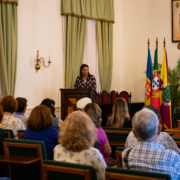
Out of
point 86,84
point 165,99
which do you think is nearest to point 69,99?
point 86,84

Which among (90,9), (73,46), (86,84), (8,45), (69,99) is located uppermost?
(90,9)

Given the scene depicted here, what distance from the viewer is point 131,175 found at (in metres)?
1.61

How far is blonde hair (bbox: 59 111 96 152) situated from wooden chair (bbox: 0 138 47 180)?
461 mm

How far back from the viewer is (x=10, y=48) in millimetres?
6414

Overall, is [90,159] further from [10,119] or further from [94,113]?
[10,119]

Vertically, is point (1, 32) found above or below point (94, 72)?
above

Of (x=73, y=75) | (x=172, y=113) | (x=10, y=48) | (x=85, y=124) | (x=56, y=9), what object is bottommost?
(x=172, y=113)

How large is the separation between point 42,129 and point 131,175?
56.1 inches

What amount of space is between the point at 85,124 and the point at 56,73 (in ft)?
18.0

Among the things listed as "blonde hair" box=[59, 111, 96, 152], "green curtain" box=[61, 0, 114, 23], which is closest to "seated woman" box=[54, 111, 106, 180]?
"blonde hair" box=[59, 111, 96, 152]

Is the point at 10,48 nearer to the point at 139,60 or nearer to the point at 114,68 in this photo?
the point at 114,68

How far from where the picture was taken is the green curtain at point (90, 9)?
740cm

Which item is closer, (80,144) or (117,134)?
(80,144)

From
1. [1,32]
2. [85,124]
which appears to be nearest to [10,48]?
[1,32]
